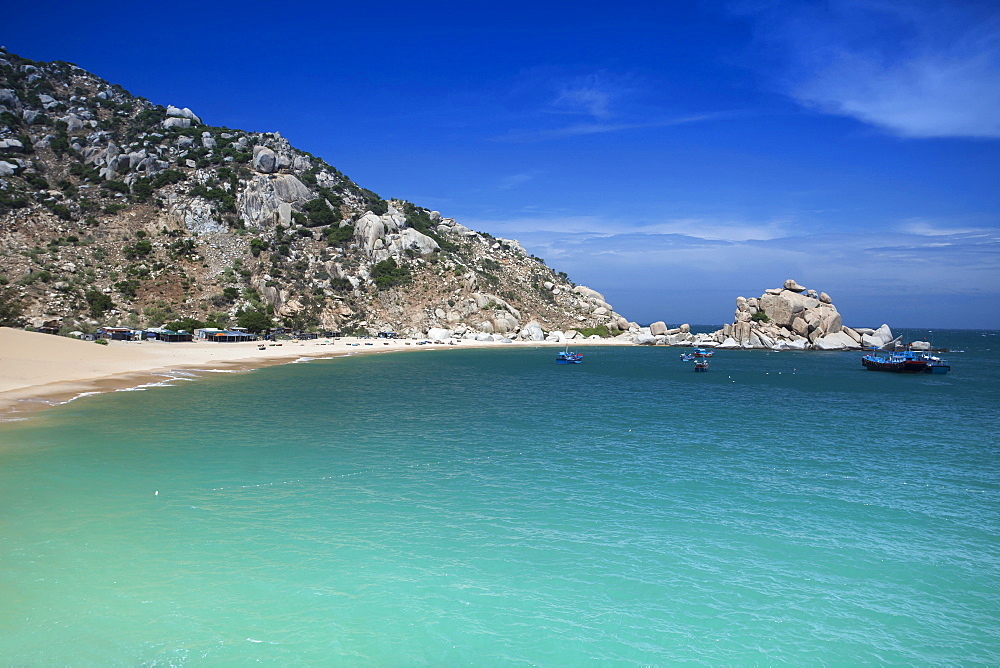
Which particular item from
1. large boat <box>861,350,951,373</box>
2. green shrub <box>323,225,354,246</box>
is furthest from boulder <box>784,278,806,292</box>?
green shrub <box>323,225,354,246</box>

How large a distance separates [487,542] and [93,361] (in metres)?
47.1

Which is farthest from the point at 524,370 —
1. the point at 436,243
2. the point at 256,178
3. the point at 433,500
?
the point at 256,178

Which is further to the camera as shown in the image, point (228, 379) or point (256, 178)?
point (256, 178)

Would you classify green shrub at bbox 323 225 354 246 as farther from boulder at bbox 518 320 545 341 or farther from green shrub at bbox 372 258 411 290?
boulder at bbox 518 320 545 341

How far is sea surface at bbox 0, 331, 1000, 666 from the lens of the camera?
9.27 m

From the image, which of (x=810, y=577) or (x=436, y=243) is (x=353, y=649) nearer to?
(x=810, y=577)

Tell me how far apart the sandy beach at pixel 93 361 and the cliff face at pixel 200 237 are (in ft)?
52.5

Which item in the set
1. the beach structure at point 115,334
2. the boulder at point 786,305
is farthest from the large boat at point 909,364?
the beach structure at point 115,334

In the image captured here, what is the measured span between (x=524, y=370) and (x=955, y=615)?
168ft

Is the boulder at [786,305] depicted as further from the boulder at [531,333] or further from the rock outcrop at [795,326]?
the boulder at [531,333]

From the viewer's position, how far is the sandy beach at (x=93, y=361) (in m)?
33.5

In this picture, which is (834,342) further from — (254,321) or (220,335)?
(220,335)

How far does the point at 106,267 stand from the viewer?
83.4 metres

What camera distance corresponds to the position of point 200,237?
314 feet
